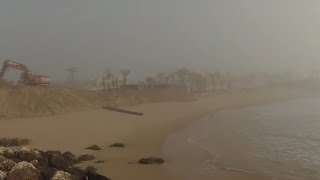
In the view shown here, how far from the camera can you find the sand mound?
47528 millimetres

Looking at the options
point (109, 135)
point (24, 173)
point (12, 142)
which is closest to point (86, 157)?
point (24, 173)

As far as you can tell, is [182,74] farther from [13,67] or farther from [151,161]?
[151,161]

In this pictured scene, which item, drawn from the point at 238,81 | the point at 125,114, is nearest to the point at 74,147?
the point at 125,114

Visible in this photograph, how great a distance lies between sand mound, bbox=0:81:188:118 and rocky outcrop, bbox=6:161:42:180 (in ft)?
102

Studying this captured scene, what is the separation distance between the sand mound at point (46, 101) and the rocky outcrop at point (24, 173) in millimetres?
31003

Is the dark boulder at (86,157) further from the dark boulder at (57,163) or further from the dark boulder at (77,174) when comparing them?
the dark boulder at (77,174)

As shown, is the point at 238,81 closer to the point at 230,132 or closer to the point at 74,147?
the point at 230,132

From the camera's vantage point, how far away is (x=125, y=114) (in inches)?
2023

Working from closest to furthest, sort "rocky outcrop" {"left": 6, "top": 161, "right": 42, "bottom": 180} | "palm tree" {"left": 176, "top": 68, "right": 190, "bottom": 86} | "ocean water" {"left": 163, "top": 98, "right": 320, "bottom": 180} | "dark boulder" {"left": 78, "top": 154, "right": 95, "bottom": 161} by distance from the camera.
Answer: "rocky outcrop" {"left": 6, "top": 161, "right": 42, "bottom": 180} < "ocean water" {"left": 163, "top": 98, "right": 320, "bottom": 180} < "dark boulder" {"left": 78, "top": 154, "right": 95, "bottom": 161} < "palm tree" {"left": 176, "top": 68, "right": 190, "bottom": 86}

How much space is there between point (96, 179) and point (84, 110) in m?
39.4

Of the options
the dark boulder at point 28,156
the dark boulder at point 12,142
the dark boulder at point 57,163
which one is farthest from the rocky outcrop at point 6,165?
the dark boulder at point 12,142

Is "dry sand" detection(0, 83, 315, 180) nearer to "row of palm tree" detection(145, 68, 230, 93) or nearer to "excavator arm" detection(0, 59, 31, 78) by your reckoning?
"excavator arm" detection(0, 59, 31, 78)

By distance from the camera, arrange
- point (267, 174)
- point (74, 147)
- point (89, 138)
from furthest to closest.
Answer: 1. point (89, 138)
2. point (74, 147)
3. point (267, 174)

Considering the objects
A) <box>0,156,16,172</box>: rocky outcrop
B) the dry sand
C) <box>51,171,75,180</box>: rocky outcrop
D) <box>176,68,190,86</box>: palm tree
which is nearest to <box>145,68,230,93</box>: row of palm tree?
<box>176,68,190,86</box>: palm tree
